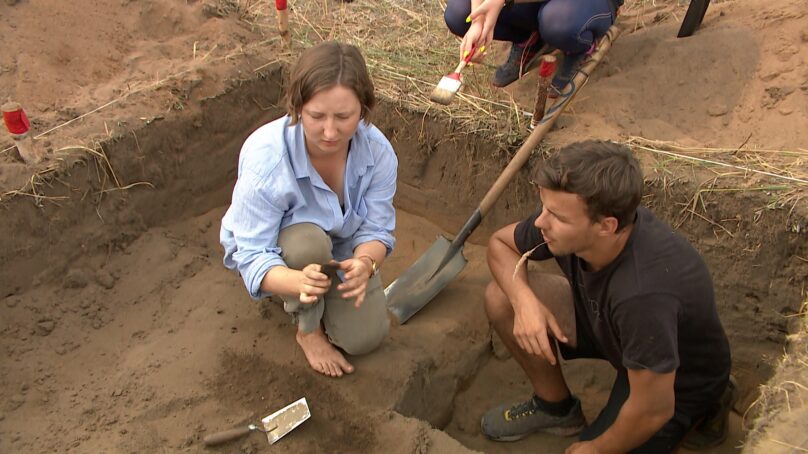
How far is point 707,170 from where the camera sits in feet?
9.23

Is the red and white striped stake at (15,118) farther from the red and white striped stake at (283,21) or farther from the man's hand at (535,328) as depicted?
the man's hand at (535,328)

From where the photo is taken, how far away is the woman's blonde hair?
1958 millimetres

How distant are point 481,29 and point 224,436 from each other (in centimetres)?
195

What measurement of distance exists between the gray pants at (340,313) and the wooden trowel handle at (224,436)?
42 centimetres

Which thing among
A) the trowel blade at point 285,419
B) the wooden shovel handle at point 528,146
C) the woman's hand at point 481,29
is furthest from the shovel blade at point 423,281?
the woman's hand at point 481,29

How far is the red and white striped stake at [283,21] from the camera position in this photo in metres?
3.54

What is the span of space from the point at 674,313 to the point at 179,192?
2.51m

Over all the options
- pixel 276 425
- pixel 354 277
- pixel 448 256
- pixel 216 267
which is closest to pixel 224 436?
pixel 276 425

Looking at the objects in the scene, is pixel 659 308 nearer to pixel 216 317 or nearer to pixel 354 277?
pixel 354 277

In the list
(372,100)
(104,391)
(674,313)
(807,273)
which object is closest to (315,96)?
(372,100)

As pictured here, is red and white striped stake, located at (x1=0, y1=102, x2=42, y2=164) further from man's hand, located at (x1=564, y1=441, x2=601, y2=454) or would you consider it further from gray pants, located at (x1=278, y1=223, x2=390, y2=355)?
man's hand, located at (x1=564, y1=441, x2=601, y2=454)

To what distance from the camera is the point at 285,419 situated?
7.43 ft

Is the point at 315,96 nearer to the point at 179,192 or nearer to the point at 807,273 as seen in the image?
the point at 179,192

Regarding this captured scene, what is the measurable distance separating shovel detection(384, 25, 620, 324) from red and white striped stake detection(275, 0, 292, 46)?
61.4 inches
